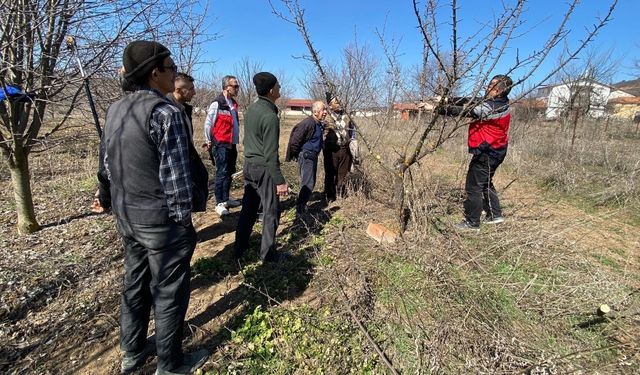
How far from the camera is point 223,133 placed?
4.71 metres

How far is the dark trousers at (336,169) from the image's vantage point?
5438 mm

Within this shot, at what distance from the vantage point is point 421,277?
119 inches

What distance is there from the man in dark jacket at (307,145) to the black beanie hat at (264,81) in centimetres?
152

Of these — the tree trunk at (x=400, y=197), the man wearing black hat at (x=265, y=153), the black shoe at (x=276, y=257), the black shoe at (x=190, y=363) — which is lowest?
the black shoe at (x=190, y=363)

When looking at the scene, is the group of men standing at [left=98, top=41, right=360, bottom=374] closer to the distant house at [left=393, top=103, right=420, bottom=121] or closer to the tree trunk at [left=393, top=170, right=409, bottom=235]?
Answer: the tree trunk at [left=393, top=170, right=409, bottom=235]

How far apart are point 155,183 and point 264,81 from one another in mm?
1691

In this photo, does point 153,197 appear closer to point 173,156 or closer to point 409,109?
point 173,156

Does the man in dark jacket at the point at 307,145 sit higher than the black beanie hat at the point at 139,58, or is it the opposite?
the black beanie hat at the point at 139,58

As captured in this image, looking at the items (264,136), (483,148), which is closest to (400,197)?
(483,148)

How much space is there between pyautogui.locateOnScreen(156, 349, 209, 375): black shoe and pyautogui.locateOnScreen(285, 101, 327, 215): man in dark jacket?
2.62m

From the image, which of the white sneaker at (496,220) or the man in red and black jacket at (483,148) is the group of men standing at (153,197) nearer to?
the man in red and black jacket at (483,148)

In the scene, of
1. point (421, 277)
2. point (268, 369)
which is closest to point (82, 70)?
point (268, 369)

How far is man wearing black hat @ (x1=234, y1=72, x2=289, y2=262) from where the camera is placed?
309 centimetres

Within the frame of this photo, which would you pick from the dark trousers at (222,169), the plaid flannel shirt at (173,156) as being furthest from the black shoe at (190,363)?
the dark trousers at (222,169)
